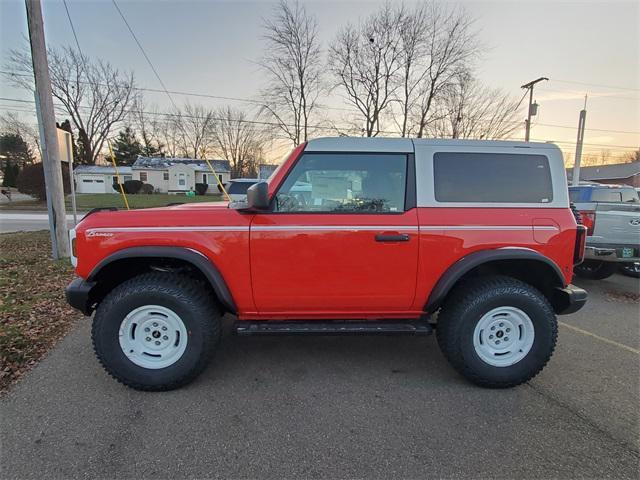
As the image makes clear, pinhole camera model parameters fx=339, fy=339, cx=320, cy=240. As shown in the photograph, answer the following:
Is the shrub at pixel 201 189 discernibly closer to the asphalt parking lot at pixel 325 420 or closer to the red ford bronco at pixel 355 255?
the asphalt parking lot at pixel 325 420

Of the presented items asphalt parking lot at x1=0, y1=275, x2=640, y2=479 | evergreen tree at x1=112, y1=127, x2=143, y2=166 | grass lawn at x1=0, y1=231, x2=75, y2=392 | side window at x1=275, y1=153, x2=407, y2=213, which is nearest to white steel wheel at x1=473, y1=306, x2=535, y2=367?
asphalt parking lot at x1=0, y1=275, x2=640, y2=479

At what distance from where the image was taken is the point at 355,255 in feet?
Result: 8.74

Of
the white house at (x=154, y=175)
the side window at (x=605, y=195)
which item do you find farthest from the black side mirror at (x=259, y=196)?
the white house at (x=154, y=175)

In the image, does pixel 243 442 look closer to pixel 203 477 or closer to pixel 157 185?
pixel 203 477

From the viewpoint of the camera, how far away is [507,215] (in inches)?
107

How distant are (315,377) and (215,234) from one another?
1479 millimetres

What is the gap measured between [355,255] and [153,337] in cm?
177

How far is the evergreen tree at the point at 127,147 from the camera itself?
166ft

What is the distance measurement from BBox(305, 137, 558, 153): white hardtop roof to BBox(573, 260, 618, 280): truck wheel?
4.69m

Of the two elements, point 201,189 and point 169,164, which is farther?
point 169,164

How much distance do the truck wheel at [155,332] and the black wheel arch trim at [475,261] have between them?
1.84 meters

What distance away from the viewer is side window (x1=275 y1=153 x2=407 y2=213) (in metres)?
2.73

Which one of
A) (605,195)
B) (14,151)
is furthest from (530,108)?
(14,151)

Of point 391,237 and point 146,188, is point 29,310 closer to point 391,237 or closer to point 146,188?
point 391,237
